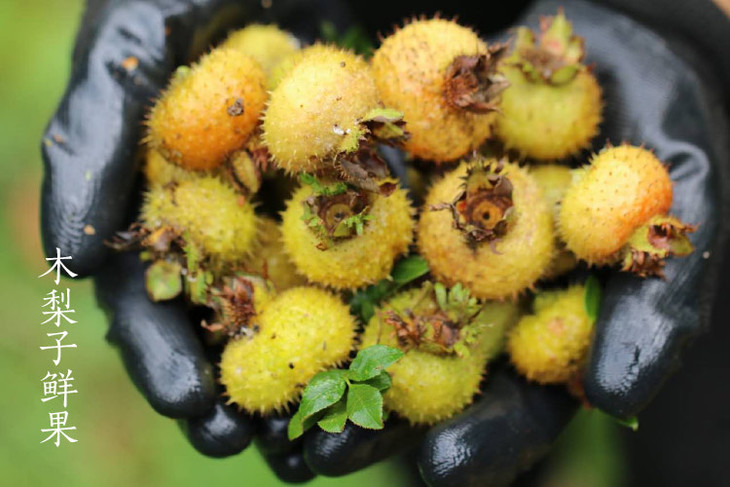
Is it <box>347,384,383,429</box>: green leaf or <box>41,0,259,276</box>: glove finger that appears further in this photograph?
<box>41,0,259,276</box>: glove finger

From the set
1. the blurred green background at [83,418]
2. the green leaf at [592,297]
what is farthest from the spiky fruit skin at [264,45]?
the blurred green background at [83,418]

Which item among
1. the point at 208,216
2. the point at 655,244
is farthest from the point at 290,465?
the point at 655,244

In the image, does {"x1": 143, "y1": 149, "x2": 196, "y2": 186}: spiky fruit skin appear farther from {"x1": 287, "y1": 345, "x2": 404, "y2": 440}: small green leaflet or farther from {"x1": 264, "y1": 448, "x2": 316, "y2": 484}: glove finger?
{"x1": 264, "y1": 448, "x2": 316, "y2": 484}: glove finger

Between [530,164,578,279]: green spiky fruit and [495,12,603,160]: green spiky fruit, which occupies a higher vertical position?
[495,12,603,160]: green spiky fruit

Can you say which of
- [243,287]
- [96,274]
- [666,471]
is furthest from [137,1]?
[666,471]

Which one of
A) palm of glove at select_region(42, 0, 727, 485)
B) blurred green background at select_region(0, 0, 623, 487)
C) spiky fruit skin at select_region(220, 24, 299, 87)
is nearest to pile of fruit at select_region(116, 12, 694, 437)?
palm of glove at select_region(42, 0, 727, 485)

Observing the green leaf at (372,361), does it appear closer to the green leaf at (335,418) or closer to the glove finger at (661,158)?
the green leaf at (335,418)

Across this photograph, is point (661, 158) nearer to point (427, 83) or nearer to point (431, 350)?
point (427, 83)
